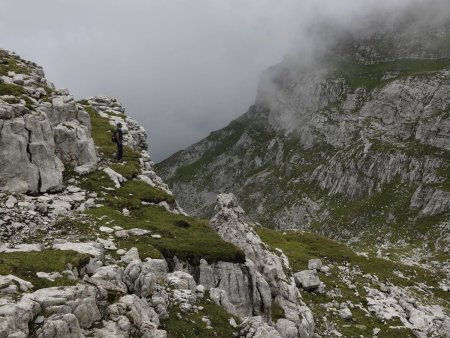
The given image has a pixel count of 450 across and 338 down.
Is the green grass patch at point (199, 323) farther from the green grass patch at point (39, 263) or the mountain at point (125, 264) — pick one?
the green grass patch at point (39, 263)

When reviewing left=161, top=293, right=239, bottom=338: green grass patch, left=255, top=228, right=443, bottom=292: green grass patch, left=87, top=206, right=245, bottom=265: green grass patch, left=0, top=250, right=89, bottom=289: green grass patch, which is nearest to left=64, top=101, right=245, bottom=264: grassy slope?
left=87, top=206, right=245, bottom=265: green grass patch

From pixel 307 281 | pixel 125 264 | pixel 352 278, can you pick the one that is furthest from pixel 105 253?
pixel 352 278

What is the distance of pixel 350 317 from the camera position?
147ft

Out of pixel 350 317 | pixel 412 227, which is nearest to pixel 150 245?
pixel 350 317

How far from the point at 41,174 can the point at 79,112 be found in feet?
47.1

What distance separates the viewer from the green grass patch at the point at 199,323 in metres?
21.6

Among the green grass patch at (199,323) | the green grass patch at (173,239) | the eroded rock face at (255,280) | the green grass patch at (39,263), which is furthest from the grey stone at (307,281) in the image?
the green grass patch at (39,263)

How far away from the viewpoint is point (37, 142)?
36000 millimetres

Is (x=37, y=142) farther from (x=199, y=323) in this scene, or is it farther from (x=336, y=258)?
(x=336, y=258)

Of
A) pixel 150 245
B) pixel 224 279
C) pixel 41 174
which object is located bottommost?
pixel 224 279

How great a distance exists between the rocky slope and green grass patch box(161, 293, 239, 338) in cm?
7

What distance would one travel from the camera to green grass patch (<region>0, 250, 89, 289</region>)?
64.7 feet

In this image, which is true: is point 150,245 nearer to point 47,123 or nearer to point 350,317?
point 47,123

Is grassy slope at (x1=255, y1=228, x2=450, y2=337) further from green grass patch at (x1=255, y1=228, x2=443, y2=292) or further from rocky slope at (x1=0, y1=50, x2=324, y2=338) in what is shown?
rocky slope at (x1=0, y1=50, x2=324, y2=338)
